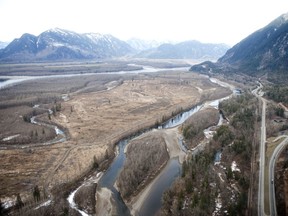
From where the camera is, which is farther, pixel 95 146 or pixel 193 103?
pixel 193 103

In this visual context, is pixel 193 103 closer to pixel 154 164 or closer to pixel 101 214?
pixel 154 164

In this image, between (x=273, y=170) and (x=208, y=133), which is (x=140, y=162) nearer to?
(x=273, y=170)

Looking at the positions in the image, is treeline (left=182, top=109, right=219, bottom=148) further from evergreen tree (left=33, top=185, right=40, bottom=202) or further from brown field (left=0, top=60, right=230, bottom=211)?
evergreen tree (left=33, top=185, right=40, bottom=202)

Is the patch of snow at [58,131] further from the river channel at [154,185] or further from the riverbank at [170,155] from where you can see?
the riverbank at [170,155]

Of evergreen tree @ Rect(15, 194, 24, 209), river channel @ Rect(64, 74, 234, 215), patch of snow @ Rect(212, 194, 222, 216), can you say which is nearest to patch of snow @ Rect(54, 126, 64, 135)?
river channel @ Rect(64, 74, 234, 215)

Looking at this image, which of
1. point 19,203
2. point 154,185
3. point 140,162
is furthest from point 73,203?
point 140,162

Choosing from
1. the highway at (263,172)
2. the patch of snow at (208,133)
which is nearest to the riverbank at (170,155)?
the patch of snow at (208,133)

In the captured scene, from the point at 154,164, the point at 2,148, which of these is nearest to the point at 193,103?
the point at 154,164
